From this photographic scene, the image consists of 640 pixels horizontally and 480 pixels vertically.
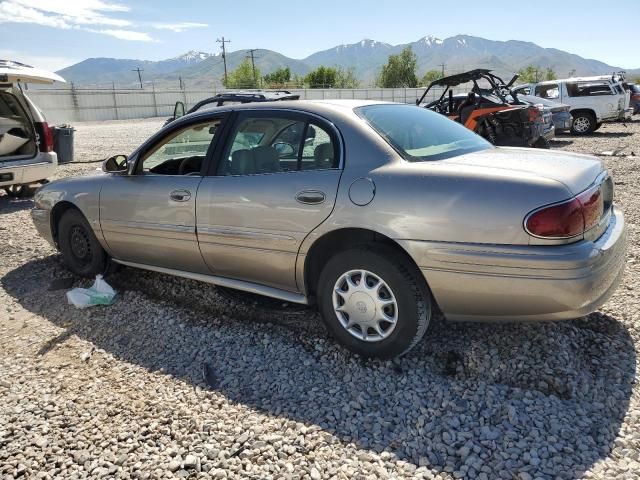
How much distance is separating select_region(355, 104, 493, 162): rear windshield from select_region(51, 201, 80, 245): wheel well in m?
2.93

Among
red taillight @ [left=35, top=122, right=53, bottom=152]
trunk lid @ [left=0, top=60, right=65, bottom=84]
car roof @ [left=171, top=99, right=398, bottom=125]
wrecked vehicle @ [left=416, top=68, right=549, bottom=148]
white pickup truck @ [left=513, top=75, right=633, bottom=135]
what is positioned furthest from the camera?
white pickup truck @ [left=513, top=75, right=633, bottom=135]

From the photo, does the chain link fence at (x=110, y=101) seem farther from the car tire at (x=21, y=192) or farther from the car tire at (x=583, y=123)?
the car tire at (x=21, y=192)

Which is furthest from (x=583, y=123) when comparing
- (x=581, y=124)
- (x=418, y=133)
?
(x=418, y=133)

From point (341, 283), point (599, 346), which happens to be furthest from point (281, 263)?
point (599, 346)

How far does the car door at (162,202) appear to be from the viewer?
3.76 metres

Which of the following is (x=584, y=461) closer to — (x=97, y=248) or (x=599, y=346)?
(x=599, y=346)

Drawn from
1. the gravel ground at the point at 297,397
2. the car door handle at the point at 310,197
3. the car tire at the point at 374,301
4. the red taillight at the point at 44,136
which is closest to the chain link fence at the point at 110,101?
the red taillight at the point at 44,136

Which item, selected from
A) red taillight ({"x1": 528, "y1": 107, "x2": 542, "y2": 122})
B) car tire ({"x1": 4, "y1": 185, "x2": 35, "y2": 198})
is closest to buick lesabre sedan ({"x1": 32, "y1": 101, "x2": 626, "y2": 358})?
car tire ({"x1": 4, "y1": 185, "x2": 35, "y2": 198})

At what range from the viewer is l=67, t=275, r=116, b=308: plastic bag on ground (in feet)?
13.6

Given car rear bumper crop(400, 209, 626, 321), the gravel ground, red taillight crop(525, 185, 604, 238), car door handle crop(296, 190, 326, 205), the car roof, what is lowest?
the gravel ground

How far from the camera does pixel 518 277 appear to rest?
8.45 ft

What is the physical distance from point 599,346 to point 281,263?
2.02 metres

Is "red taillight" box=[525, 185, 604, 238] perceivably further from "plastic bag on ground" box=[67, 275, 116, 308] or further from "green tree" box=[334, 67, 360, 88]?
"green tree" box=[334, 67, 360, 88]

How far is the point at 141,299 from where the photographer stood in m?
4.23
